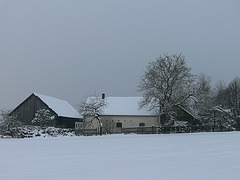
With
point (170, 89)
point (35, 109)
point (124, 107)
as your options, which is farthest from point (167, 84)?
point (35, 109)

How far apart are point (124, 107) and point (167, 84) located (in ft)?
34.9

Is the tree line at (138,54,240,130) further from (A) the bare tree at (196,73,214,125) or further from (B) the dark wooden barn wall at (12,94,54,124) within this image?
(B) the dark wooden barn wall at (12,94,54,124)

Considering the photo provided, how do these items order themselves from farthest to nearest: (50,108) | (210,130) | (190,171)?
(50,108)
(210,130)
(190,171)

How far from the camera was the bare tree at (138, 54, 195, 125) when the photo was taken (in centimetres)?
3653

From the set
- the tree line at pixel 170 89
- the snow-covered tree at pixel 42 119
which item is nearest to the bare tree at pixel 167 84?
the tree line at pixel 170 89

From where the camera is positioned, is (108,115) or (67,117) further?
(67,117)

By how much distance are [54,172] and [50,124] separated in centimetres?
3452

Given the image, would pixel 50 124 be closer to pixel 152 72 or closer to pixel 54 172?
pixel 152 72

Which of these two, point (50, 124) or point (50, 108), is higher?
point (50, 108)

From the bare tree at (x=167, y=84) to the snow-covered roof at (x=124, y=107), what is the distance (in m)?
5.27

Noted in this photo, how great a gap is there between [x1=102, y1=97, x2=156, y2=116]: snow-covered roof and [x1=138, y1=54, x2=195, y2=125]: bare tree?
5270 millimetres

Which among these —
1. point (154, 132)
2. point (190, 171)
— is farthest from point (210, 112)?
point (190, 171)

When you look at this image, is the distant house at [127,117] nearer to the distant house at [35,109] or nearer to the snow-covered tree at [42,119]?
the distant house at [35,109]

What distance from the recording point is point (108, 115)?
141ft
